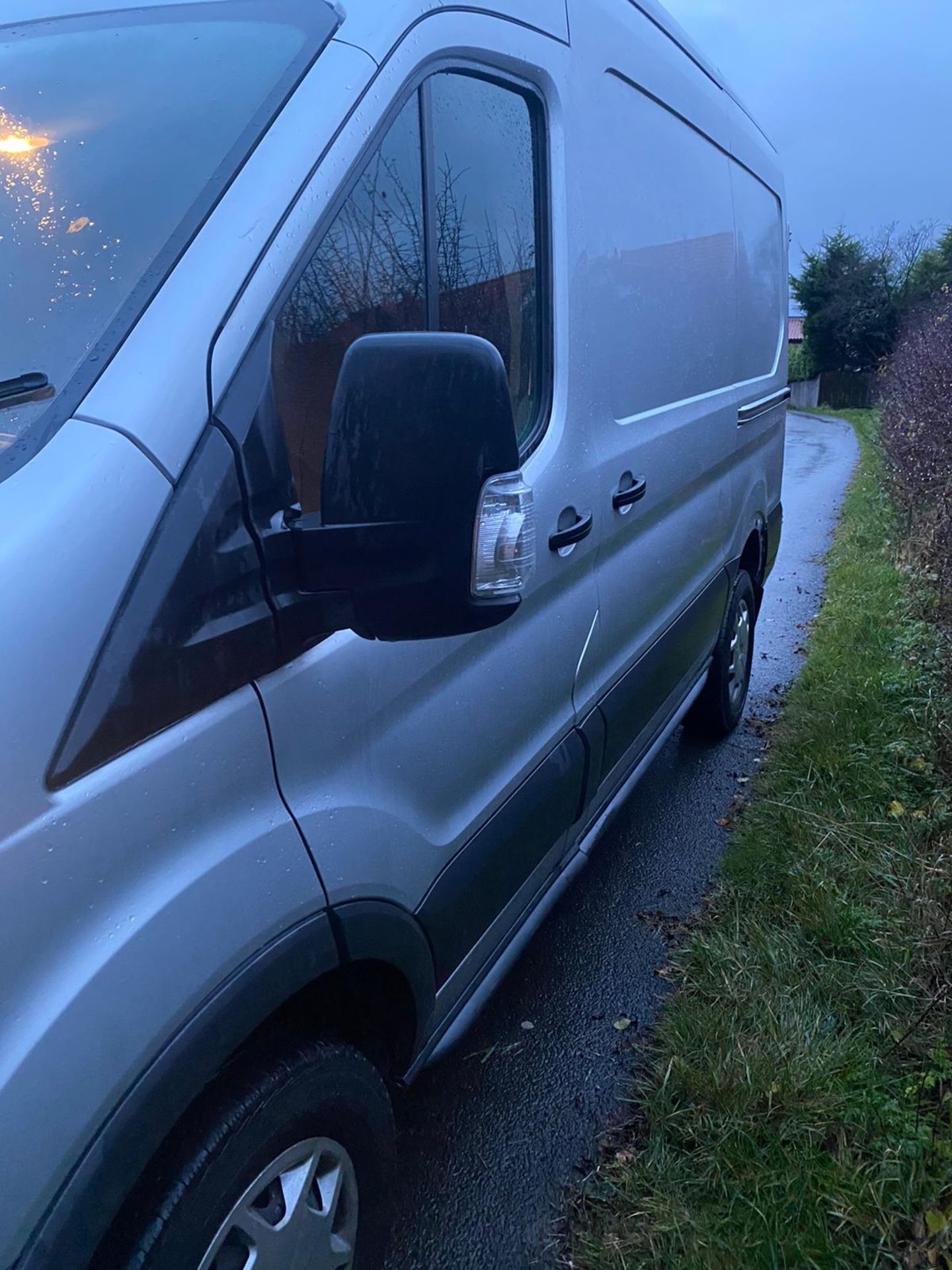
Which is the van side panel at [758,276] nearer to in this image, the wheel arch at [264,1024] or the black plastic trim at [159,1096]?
the wheel arch at [264,1024]

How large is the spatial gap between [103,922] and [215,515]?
487mm

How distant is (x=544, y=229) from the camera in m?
2.24

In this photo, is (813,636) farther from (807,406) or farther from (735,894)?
(807,406)

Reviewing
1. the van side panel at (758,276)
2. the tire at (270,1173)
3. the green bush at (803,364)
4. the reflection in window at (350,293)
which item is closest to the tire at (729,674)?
the van side panel at (758,276)

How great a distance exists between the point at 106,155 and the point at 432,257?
559 millimetres

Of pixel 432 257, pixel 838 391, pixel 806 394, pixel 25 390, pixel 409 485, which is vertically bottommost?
pixel 806 394

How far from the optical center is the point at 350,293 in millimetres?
1602

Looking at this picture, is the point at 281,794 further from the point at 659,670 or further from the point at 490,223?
the point at 659,670

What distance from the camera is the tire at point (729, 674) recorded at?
4477mm

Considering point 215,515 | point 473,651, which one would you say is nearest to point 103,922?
point 215,515

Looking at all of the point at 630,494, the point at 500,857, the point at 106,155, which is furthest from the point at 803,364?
the point at 106,155

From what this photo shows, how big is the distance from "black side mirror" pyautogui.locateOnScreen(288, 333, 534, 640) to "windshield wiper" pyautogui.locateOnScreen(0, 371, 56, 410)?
35 centimetres

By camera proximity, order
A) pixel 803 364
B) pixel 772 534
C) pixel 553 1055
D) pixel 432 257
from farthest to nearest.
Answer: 1. pixel 803 364
2. pixel 772 534
3. pixel 553 1055
4. pixel 432 257

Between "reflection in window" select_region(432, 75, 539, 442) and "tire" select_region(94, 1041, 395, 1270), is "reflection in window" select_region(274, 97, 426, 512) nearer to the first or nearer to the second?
"reflection in window" select_region(432, 75, 539, 442)
